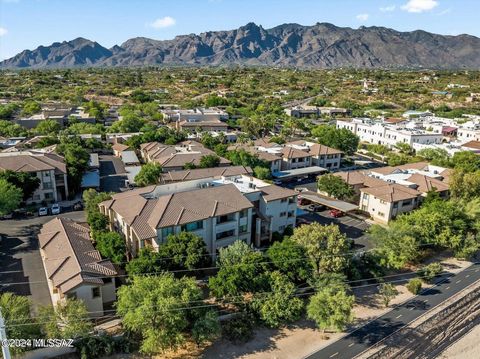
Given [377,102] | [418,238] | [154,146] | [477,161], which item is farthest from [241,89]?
[418,238]

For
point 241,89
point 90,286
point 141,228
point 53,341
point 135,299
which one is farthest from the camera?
point 241,89

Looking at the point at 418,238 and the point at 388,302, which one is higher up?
the point at 418,238

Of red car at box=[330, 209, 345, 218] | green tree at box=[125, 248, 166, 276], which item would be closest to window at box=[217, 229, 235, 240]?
green tree at box=[125, 248, 166, 276]

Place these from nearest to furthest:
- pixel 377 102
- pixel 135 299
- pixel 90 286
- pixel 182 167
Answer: pixel 135 299
pixel 90 286
pixel 182 167
pixel 377 102

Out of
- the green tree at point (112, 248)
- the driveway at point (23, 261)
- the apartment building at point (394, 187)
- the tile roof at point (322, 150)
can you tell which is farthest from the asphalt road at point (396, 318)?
the tile roof at point (322, 150)

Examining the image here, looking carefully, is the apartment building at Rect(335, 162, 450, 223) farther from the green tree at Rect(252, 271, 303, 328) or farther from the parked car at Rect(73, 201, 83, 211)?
the parked car at Rect(73, 201, 83, 211)

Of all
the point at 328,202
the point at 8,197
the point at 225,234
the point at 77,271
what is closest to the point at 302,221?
the point at 328,202

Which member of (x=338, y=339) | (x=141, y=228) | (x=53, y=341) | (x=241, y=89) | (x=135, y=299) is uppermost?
(x=241, y=89)

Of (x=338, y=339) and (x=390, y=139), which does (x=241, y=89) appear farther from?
(x=338, y=339)
